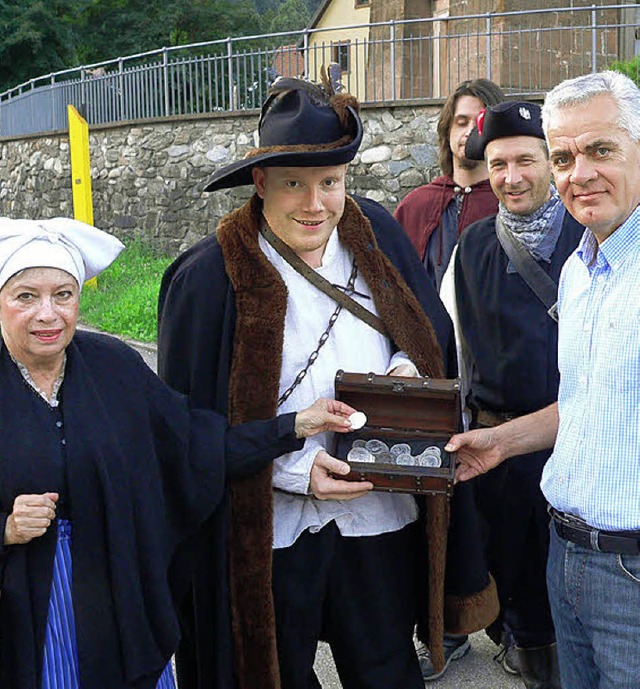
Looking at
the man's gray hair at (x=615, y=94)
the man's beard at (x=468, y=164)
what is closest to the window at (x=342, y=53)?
the man's beard at (x=468, y=164)

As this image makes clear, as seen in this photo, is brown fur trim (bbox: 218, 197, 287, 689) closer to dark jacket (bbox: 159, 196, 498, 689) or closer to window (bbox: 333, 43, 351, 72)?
dark jacket (bbox: 159, 196, 498, 689)

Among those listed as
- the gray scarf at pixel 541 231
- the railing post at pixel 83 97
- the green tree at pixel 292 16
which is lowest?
the gray scarf at pixel 541 231

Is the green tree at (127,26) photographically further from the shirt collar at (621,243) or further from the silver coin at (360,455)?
the shirt collar at (621,243)

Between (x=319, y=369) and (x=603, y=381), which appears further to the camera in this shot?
(x=319, y=369)

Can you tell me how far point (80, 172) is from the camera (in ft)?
46.7

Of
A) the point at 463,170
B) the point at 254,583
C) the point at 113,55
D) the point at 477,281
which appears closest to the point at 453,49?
the point at 463,170

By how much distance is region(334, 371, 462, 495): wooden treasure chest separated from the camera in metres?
2.83

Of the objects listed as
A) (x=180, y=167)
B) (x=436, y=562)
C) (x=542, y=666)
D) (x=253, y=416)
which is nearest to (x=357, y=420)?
(x=253, y=416)

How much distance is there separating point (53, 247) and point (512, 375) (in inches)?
66.9

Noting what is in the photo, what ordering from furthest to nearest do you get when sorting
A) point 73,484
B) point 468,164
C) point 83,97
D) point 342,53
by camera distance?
point 83,97 → point 342,53 → point 468,164 → point 73,484

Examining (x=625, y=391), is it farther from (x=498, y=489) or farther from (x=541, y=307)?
(x=498, y=489)

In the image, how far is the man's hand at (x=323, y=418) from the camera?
2.83 metres

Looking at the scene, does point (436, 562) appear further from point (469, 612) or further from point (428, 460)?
point (428, 460)

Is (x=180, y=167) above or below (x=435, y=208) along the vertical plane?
above
